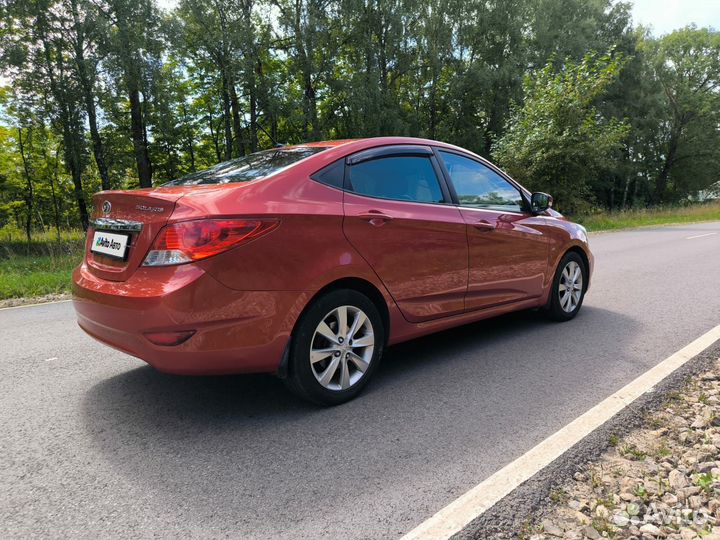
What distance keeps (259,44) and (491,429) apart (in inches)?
935

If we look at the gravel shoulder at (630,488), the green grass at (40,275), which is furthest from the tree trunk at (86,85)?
the gravel shoulder at (630,488)

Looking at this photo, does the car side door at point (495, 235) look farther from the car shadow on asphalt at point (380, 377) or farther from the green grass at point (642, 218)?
the green grass at point (642, 218)

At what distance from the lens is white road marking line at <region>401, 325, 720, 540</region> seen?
6.44 ft

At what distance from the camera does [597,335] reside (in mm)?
4613

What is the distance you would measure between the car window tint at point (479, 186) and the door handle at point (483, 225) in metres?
0.16

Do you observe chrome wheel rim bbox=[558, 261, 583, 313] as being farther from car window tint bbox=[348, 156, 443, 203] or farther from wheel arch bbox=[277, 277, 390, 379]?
wheel arch bbox=[277, 277, 390, 379]

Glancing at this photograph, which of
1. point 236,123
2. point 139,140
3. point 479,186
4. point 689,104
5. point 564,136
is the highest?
point 689,104

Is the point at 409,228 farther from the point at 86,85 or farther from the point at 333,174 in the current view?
the point at 86,85

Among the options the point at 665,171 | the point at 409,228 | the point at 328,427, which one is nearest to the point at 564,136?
the point at 409,228

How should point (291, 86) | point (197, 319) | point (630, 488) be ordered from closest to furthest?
point (630, 488) → point (197, 319) → point (291, 86)

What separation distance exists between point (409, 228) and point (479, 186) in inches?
45.9

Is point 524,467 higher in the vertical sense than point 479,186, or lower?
lower

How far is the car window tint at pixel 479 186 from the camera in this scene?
4047mm

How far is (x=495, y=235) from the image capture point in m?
4.14
